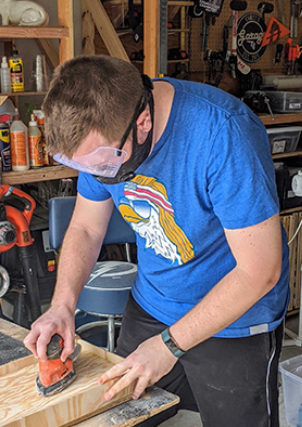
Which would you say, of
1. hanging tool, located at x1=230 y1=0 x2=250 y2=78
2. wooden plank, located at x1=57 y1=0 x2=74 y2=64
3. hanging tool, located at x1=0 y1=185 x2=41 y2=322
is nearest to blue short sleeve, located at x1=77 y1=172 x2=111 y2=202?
hanging tool, located at x1=0 y1=185 x2=41 y2=322

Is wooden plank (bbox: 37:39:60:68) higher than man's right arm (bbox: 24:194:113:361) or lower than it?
higher

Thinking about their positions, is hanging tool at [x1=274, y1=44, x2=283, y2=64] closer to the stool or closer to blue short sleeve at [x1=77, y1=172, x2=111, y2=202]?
the stool

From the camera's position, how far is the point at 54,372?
48.0 inches

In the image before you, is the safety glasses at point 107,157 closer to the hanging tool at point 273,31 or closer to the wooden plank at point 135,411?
the wooden plank at point 135,411

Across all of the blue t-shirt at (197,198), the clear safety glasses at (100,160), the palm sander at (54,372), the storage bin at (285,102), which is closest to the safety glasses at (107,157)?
the clear safety glasses at (100,160)

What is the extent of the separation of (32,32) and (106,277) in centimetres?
117

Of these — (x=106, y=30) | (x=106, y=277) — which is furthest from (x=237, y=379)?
(x=106, y=30)

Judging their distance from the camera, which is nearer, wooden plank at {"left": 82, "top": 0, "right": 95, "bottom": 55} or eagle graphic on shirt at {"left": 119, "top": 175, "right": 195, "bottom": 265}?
eagle graphic on shirt at {"left": 119, "top": 175, "right": 195, "bottom": 265}

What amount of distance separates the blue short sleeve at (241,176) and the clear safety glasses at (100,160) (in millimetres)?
213

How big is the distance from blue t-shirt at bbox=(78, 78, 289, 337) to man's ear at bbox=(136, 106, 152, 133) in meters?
0.08

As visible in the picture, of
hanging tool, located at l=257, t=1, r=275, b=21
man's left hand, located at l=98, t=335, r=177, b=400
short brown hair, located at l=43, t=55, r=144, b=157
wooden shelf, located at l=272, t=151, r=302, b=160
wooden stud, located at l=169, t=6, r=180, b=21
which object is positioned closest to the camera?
short brown hair, located at l=43, t=55, r=144, b=157

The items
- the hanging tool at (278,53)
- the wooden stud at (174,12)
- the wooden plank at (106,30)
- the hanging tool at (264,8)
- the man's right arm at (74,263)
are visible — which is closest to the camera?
the man's right arm at (74,263)

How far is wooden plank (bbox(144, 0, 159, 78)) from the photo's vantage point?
278 cm

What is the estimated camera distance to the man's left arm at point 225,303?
120 cm
